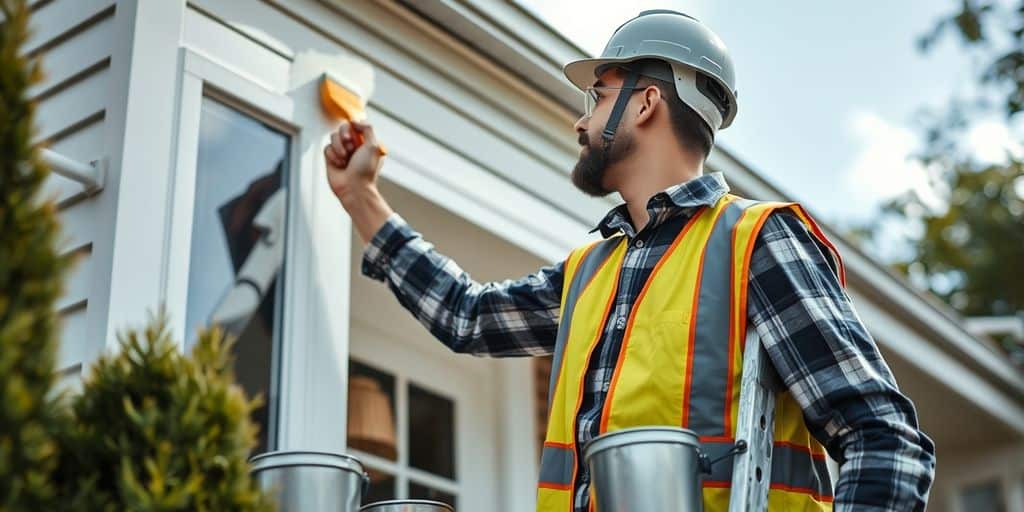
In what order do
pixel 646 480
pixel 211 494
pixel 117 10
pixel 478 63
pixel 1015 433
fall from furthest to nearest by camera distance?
pixel 1015 433, pixel 478 63, pixel 117 10, pixel 646 480, pixel 211 494

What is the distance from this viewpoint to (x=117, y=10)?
3055mm

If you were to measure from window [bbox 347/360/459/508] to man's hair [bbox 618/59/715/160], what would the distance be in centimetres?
170

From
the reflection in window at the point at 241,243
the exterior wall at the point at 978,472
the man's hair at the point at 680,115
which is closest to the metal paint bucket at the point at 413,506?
the reflection in window at the point at 241,243

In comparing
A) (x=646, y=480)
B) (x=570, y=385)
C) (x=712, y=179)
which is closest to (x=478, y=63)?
(x=712, y=179)

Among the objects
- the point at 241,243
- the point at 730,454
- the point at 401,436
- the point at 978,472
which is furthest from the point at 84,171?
the point at 978,472

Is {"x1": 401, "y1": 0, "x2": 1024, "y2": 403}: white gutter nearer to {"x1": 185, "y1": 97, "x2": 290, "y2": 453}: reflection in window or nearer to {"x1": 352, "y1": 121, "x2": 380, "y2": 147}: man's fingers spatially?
{"x1": 352, "y1": 121, "x2": 380, "y2": 147}: man's fingers

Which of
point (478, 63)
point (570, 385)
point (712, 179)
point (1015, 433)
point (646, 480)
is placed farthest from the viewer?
point (1015, 433)

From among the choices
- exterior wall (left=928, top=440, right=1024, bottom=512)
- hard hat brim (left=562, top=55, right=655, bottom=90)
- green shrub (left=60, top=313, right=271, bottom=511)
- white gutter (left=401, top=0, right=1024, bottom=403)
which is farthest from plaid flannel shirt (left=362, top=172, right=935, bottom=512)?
exterior wall (left=928, top=440, right=1024, bottom=512)

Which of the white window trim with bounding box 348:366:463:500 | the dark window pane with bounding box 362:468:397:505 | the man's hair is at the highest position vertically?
the man's hair

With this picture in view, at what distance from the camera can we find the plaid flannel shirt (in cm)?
225

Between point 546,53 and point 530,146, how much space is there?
0.30 meters

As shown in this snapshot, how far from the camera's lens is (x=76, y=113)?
119 inches

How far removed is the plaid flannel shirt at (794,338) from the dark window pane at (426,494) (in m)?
1.37

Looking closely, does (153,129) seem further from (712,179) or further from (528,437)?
(528,437)
